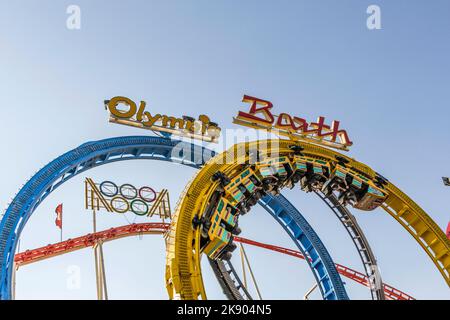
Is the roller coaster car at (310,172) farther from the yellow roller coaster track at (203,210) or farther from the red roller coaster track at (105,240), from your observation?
the red roller coaster track at (105,240)

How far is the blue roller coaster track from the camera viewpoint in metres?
16.4

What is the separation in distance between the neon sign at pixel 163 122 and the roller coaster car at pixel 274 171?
2.97m

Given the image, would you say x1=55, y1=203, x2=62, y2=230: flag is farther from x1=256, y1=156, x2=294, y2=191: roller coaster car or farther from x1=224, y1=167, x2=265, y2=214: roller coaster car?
x1=256, y1=156, x2=294, y2=191: roller coaster car

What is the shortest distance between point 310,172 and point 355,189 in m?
1.67

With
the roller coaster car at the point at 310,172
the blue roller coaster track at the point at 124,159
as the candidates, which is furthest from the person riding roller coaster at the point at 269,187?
the blue roller coaster track at the point at 124,159

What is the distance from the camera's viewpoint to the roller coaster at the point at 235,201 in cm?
→ 1437

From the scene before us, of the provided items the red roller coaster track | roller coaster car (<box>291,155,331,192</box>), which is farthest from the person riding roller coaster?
the red roller coaster track

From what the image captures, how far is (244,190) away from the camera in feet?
52.6

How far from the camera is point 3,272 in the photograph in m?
15.9

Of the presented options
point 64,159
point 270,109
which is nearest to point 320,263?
point 270,109

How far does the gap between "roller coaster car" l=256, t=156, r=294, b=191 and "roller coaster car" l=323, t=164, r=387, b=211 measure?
1.54m

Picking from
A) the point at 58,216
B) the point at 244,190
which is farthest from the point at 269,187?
the point at 58,216
